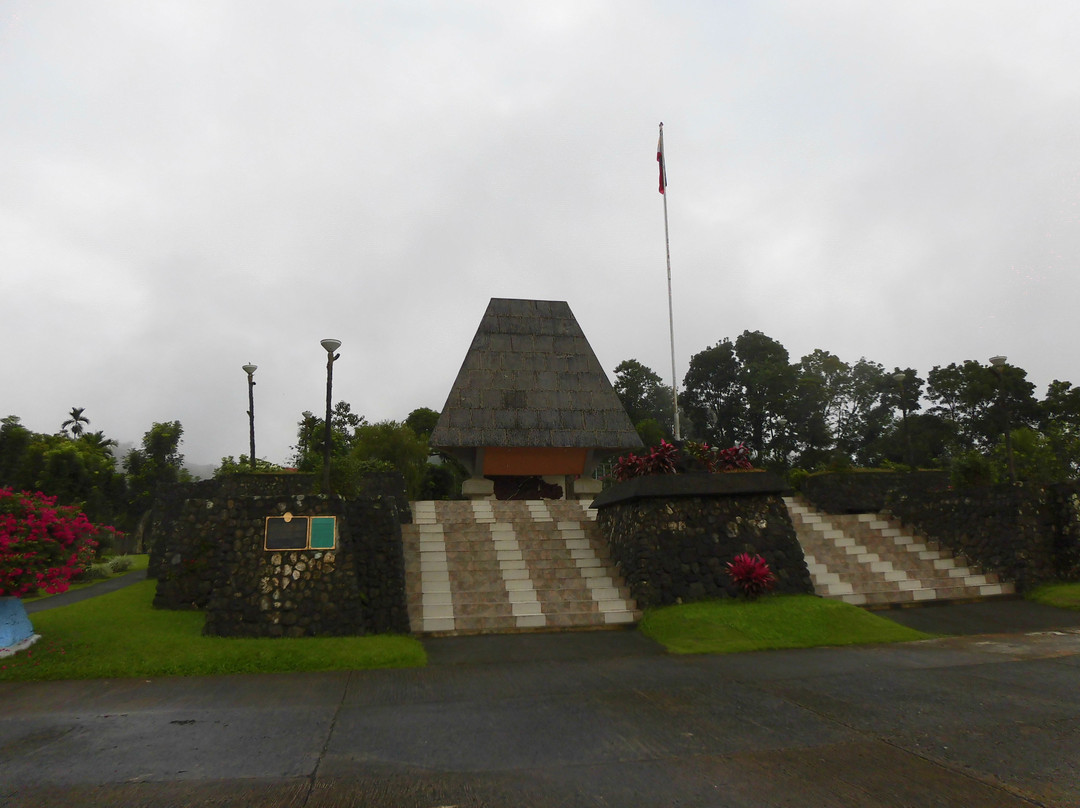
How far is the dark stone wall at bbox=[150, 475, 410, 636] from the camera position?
903 centimetres

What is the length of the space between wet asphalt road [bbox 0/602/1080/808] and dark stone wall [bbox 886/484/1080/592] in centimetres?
512

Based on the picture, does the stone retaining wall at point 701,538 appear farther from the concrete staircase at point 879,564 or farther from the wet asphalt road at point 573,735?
the wet asphalt road at point 573,735

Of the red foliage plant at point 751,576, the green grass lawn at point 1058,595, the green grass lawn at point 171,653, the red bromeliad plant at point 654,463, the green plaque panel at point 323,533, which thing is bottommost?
the green grass lawn at point 1058,595

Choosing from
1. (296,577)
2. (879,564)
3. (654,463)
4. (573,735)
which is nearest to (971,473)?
(879,564)

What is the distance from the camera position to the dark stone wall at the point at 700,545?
10383 millimetres

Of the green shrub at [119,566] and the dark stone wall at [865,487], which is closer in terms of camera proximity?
the dark stone wall at [865,487]

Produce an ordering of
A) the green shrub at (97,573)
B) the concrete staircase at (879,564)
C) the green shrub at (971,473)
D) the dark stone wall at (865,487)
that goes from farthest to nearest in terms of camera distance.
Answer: the green shrub at (97,573) < the dark stone wall at (865,487) < the green shrub at (971,473) < the concrete staircase at (879,564)

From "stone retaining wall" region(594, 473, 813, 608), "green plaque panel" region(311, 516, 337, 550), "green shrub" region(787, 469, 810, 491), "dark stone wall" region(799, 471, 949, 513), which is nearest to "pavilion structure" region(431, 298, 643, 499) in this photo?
"green shrub" region(787, 469, 810, 491)

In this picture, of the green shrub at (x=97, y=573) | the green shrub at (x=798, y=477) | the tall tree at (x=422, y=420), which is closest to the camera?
the green shrub at (x=798, y=477)

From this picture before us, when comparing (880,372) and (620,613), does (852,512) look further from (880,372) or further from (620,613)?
(880,372)

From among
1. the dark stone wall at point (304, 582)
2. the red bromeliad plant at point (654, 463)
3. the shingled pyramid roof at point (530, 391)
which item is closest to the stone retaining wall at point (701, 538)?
the red bromeliad plant at point (654, 463)

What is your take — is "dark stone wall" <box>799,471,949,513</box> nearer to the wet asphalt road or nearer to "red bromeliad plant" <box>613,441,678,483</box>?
"red bromeliad plant" <box>613,441,678,483</box>

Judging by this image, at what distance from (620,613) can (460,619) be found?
8.59 ft

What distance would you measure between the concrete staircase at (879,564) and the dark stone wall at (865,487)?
33 cm
